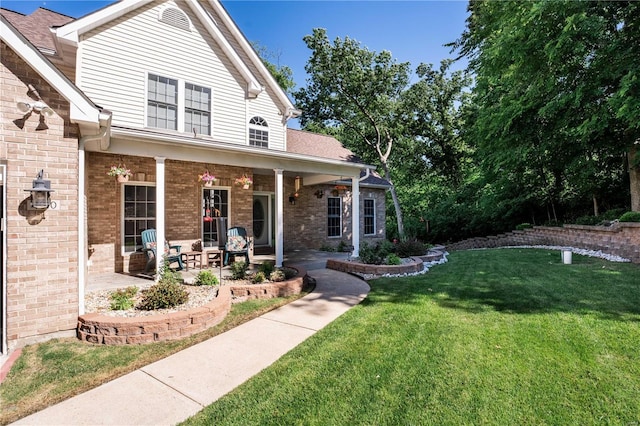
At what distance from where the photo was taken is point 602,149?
11367mm

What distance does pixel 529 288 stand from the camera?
6.10 m

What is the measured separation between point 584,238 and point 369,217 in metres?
8.12

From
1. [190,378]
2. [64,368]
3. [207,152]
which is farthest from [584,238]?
[64,368]

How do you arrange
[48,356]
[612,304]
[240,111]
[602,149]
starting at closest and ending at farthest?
[48,356] → [612,304] → [240,111] → [602,149]

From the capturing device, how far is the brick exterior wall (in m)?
4.14

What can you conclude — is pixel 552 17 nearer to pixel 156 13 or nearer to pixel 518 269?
pixel 518 269

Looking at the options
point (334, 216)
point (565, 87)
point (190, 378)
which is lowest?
point (190, 378)

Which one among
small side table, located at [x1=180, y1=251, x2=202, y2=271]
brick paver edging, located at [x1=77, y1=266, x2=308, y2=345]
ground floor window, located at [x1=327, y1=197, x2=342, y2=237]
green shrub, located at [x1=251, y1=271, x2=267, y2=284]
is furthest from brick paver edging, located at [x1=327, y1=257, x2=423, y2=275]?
ground floor window, located at [x1=327, y1=197, x2=342, y2=237]

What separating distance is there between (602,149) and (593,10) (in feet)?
15.4

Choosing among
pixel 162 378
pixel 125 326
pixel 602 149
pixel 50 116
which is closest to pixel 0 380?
pixel 125 326

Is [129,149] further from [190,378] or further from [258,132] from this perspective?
[190,378]

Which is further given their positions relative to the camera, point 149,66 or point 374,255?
point 374,255

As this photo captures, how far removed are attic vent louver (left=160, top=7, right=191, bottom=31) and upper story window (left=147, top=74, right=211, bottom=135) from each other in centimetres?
164

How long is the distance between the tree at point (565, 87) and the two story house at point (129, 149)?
620cm
